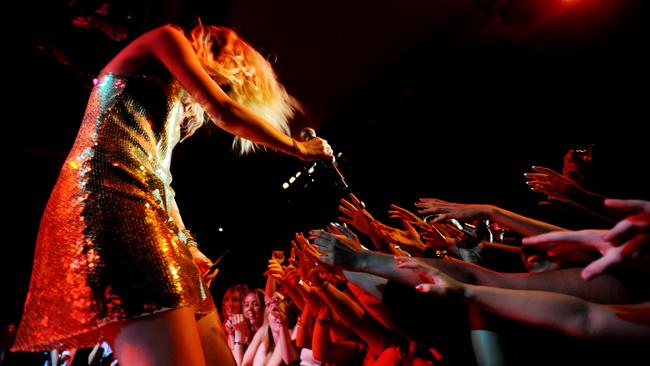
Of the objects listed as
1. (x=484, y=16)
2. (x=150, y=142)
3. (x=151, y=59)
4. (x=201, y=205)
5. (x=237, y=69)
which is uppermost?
(x=484, y=16)

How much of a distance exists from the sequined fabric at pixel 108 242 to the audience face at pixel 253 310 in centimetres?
351

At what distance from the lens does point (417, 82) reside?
15.4ft

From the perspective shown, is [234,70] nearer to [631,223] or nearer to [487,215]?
[631,223]

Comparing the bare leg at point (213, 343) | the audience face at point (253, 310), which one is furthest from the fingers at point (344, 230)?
the audience face at point (253, 310)

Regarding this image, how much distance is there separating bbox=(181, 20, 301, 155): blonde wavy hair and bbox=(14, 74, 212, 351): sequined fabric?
321 mm

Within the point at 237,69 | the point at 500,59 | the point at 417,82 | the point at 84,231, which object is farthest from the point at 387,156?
the point at 84,231

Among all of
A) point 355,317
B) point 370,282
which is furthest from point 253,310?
point 370,282

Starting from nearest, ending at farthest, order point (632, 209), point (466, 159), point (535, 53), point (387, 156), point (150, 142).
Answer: point (632, 209), point (150, 142), point (535, 53), point (466, 159), point (387, 156)

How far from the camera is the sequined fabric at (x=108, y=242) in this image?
0.92 meters

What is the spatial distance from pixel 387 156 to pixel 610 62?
2.54m

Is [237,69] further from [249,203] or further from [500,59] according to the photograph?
[249,203]

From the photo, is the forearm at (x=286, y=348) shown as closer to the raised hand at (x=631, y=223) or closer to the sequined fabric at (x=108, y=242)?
the sequined fabric at (x=108, y=242)

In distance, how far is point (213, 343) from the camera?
1.22 meters

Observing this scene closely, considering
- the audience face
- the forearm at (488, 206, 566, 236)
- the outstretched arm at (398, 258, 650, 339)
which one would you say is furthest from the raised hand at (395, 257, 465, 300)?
the audience face
